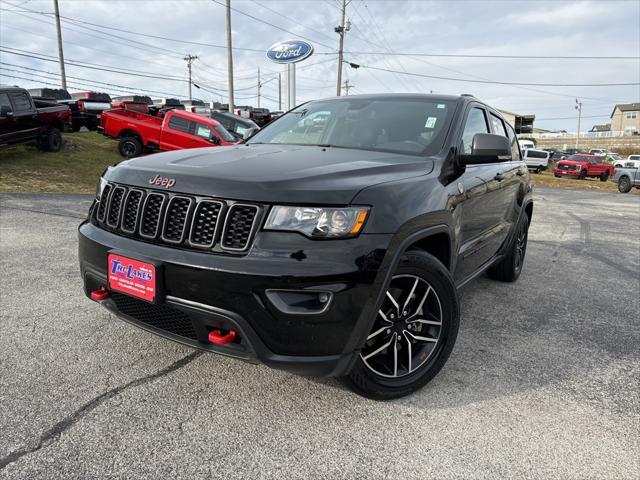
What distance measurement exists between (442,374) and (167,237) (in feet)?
5.86

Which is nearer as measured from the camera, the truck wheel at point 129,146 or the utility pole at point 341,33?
the truck wheel at point 129,146

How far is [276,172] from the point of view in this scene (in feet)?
7.64

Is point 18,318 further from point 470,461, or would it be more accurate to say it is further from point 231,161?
point 470,461

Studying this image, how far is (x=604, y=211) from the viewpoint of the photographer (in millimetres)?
12398

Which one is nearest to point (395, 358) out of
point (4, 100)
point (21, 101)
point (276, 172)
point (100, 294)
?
point (276, 172)

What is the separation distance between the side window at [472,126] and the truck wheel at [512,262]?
1343 millimetres

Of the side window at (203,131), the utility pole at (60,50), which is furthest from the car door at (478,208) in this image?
the utility pole at (60,50)

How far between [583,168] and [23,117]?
29.3 meters

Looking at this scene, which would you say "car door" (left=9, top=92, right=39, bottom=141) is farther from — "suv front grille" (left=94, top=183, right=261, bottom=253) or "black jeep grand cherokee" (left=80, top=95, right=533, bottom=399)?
"suv front grille" (left=94, top=183, right=261, bottom=253)

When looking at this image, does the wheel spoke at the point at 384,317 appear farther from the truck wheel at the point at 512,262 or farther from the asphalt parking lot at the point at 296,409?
the truck wheel at the point at 512,262

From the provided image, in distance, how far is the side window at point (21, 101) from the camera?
11.9m

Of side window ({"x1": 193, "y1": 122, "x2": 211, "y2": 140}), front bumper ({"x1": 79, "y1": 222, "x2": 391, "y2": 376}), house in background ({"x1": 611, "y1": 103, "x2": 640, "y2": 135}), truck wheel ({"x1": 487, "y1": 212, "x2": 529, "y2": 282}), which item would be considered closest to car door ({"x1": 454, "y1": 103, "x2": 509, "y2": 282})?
truck wheel ({"x1": 487, "y1": 212, "x2": 529, "y2": 282})

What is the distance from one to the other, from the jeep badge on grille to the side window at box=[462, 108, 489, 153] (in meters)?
1.95

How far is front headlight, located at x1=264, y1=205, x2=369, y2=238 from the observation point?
6.95 ft
